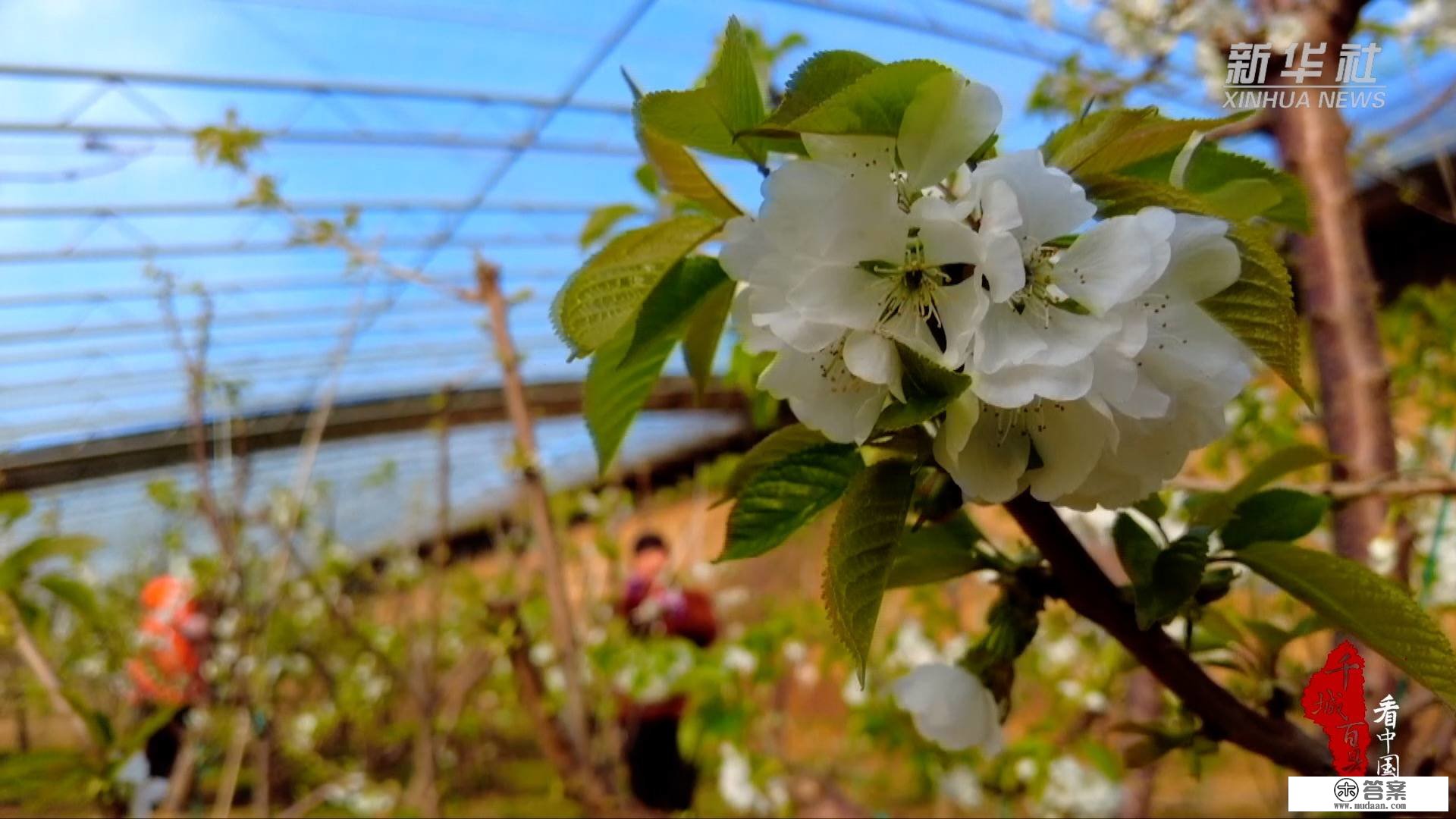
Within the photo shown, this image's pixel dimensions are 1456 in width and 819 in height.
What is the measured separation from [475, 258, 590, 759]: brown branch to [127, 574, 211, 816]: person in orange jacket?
48cm

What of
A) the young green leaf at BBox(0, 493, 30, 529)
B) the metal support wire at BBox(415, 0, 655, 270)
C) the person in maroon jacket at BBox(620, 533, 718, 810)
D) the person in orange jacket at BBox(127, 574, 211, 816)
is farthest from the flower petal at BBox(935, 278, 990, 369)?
the metal support wire at BBox(415, 0, 655, 270)

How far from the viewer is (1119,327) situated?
25cm

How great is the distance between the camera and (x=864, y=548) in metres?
0.27

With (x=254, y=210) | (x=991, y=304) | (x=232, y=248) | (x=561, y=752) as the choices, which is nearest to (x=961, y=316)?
(x=991, y=304)

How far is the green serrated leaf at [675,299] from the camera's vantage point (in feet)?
1.03

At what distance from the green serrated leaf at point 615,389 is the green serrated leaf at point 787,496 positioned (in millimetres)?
68

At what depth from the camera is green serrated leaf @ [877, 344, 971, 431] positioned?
0.80ft

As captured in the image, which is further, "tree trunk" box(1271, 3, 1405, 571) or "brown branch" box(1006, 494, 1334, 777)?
"tree trunk" box(1271, 3, 1405, 571)

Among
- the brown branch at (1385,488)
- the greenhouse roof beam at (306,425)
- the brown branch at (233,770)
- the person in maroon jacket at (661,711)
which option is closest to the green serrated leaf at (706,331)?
the brown branch at (1385,488)

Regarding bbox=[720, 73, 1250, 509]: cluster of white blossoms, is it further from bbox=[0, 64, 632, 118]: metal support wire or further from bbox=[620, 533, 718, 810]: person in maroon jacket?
bbox=[0, 64, 632, 118]: metal support wire

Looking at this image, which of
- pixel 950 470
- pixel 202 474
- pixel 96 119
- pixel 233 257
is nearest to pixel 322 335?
pixel 233 257

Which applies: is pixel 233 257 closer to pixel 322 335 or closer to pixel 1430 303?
pixel 322 335

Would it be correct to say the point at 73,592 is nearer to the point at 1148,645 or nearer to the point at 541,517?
the point at 541,517

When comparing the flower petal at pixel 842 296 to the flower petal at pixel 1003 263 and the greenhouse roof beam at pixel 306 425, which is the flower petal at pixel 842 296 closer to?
the flower petal at pixel 1003 263
